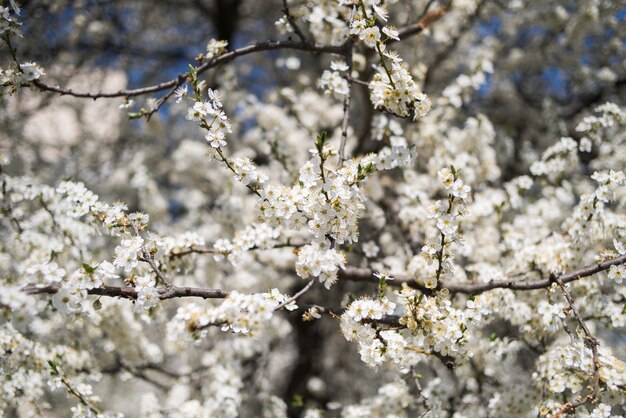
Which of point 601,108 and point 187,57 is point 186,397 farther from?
point 187,57

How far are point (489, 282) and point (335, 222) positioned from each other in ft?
3.55

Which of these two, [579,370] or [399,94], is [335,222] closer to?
[399,94]

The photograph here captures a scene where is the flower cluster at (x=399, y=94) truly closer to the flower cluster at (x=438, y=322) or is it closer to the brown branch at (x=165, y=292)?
the flower cluster at (x=438, y=322)

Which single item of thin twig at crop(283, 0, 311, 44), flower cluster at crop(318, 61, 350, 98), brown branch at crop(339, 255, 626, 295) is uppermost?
thin twig at crop(283, 0, 311, 44)

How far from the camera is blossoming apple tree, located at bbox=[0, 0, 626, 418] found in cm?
229

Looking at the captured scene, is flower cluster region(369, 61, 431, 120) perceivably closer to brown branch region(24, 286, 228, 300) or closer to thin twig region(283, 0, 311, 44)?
thin twig region(283, 0, 311, 44)

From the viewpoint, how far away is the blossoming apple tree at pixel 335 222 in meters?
2.29

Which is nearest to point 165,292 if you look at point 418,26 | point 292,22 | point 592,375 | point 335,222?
point 335,222

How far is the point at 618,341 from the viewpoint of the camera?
4754 millimetres

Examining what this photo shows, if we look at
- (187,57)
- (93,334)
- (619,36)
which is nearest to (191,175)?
(187,57)

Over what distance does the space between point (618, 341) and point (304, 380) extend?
12.5 ft

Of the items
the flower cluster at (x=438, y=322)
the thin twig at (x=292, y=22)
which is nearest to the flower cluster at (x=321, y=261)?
the flower cluster at (x=438, y=322)

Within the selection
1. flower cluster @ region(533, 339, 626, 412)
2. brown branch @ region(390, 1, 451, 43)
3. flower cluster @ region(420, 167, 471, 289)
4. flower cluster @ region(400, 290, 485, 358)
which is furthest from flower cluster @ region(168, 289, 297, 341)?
brown branch @ region(390, 1, 451, 43)

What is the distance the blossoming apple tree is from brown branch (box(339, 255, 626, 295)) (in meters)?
0.01
